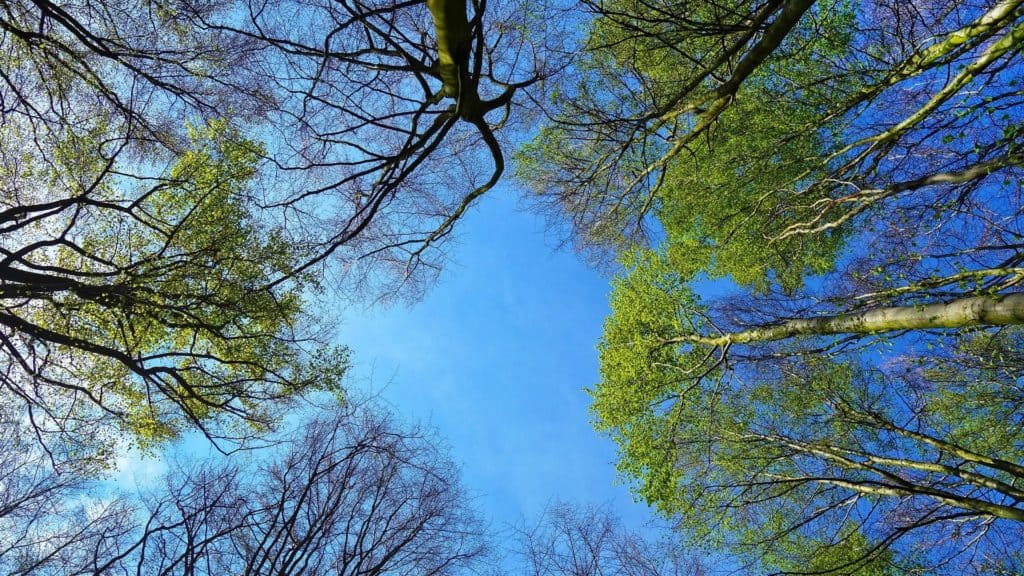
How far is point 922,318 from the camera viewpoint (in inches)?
163

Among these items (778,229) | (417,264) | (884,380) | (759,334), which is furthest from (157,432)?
(884,380)

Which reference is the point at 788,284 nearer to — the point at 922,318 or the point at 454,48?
the point at 922,318

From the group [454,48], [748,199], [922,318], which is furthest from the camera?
[748,199]

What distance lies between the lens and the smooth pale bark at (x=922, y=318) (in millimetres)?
3480

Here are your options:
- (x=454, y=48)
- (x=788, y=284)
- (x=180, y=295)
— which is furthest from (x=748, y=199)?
(x=180, y=295)

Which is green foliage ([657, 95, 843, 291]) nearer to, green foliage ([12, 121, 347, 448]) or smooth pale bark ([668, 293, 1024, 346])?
smooth pale bark ([668, 293, 1024, 346])

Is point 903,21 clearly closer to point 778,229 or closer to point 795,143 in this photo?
point 795,143

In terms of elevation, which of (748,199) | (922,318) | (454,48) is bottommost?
(922,318)

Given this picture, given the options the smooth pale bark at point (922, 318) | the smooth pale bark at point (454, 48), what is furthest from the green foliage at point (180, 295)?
the smooth pale bark at point (922, 318)

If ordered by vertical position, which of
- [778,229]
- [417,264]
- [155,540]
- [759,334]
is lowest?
[155,540]

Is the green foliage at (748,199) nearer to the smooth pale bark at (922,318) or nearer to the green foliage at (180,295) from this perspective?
the smooth pale bark at (922,318)

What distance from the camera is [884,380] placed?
788cm

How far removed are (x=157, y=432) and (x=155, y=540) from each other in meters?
1.75

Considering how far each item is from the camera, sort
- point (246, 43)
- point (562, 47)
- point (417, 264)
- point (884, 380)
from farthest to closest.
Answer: point (884, 380) → point (417, 264) → point (562, 47) → point (246, 43)
